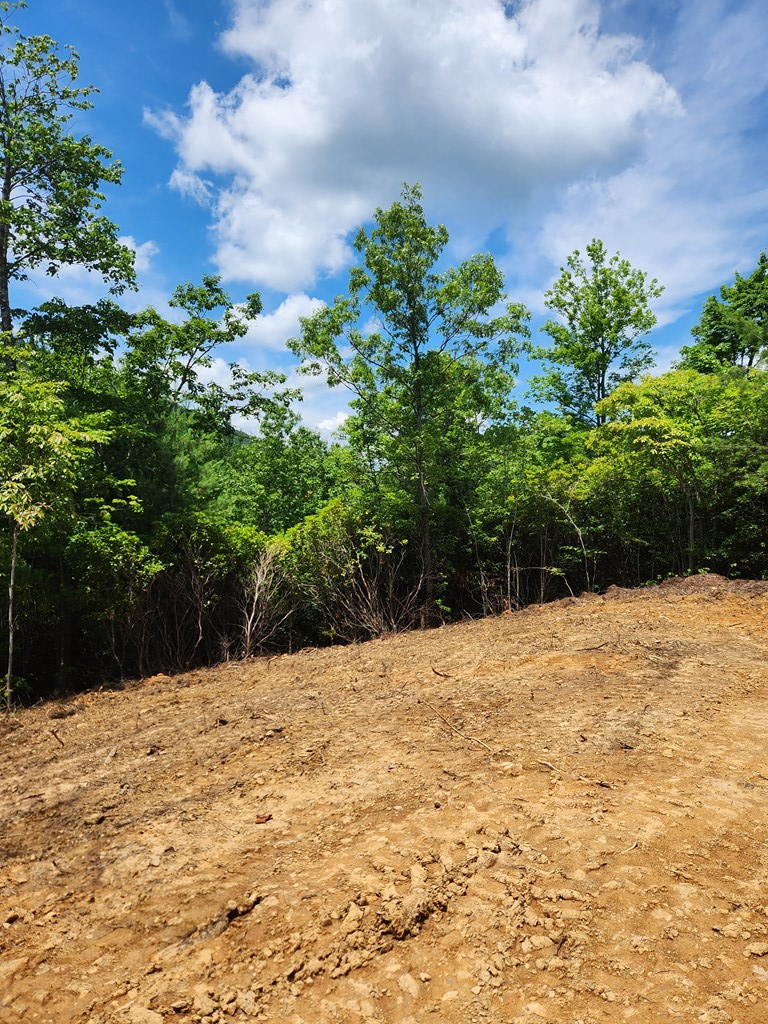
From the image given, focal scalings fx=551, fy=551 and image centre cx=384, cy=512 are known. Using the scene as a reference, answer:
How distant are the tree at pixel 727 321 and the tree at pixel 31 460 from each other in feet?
58.0

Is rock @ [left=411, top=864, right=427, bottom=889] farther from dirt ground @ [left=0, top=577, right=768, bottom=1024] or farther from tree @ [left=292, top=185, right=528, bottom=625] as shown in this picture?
tree @ [left=292, top=185, right=528, bottom=625]

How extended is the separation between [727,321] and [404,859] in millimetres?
19440

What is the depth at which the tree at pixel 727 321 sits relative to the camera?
17.9 m

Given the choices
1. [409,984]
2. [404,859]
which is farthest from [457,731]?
[409,984]

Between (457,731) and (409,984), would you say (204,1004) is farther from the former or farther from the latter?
(457,731)

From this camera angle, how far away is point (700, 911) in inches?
83.8

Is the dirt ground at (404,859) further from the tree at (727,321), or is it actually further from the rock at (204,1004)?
the tree at (727,321)

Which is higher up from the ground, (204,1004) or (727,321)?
(727,321)

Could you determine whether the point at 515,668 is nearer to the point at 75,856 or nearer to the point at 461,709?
the point at 461,709

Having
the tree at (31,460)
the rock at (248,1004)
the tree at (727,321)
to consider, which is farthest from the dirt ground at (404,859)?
the tree at (727,321)

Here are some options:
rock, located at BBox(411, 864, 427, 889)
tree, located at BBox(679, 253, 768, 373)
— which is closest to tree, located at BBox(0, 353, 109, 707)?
rock, located at BBox(411, 864, 427, 889)

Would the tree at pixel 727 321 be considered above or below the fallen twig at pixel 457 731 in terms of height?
above

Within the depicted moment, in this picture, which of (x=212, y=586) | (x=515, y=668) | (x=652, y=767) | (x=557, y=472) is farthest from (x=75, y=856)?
(x=557, y=472)

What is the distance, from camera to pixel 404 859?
101 inches
